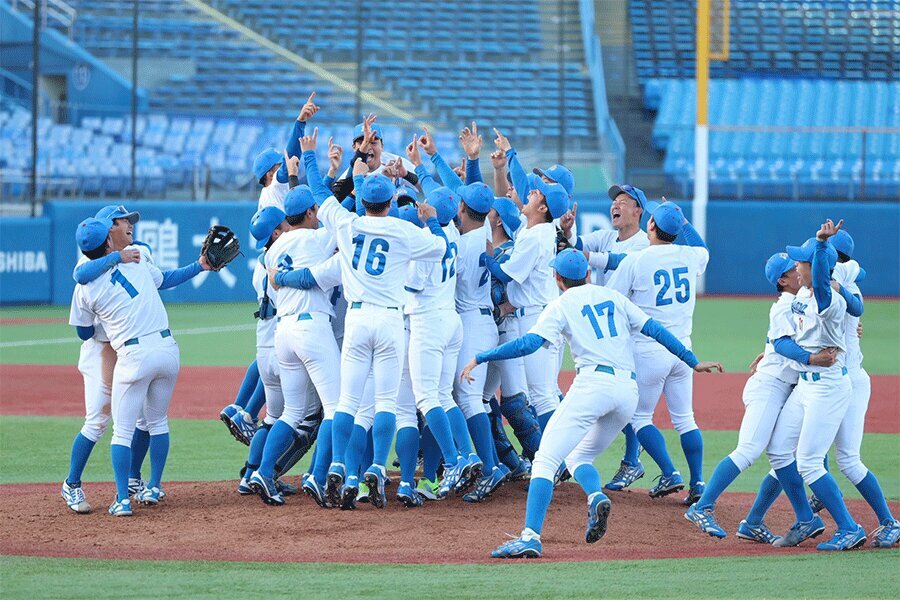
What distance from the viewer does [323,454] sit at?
7.51 metres

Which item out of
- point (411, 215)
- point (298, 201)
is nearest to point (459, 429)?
point (411, 215)

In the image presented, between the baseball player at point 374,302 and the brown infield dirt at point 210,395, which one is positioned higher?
the baseball player at point 374,302

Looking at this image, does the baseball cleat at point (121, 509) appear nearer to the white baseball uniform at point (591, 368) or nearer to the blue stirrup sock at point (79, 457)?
the blue stirrup sock at point (79, 457)

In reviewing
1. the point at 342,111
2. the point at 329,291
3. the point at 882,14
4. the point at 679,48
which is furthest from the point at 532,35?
the point at 329,291

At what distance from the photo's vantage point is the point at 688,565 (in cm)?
634

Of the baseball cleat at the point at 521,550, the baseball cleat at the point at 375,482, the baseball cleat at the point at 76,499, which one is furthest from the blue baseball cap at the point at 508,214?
the baseball cleat at the point at 76,499

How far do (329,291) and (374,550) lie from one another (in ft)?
5.79

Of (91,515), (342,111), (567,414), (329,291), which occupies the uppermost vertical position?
(342,111)

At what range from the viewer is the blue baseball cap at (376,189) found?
716 centimetres

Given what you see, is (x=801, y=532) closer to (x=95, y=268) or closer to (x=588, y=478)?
(x=588, y=478)

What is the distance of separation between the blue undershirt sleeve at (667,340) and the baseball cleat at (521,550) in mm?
1132

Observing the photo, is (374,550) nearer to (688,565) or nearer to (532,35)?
(688,565)

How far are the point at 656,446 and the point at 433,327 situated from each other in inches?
63.3

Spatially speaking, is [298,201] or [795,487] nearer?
[795,487]
